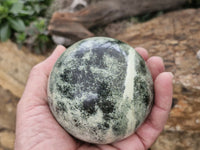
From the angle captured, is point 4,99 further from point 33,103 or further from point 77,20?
point 77,20

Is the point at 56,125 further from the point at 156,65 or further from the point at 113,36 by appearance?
the point at 113,36

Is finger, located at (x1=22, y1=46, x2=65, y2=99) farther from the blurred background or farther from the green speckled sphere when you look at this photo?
the blurred background

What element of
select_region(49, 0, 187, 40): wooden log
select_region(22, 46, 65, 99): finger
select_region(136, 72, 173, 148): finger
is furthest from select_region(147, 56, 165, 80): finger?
select_region(49, 0, 187, 40): wooden log

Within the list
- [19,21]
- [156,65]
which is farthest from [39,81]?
[19,21]

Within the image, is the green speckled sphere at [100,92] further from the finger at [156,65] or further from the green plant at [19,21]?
the green plant at [19,21]

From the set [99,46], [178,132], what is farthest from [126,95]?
[178,132]

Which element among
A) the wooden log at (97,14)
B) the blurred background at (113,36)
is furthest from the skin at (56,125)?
the wooden log at (97,14)
